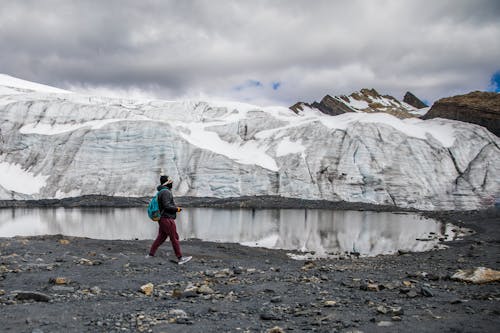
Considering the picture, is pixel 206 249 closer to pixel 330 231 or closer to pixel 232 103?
pixel 330 231

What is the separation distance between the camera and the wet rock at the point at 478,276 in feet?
25.9

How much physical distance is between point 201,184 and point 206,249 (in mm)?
37138

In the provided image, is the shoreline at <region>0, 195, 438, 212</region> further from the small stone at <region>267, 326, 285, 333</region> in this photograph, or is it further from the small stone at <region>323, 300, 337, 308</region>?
the small stone at <region>267, 326, 285, 333</region>

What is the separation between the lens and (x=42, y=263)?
9906 mm

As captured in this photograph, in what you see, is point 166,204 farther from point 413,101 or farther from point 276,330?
point 413,101

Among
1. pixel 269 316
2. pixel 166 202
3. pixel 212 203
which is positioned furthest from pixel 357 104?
pixel 269 316

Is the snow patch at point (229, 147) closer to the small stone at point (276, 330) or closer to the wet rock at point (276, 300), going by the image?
the wet rock at point (276, 300)

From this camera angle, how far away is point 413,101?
11906 cm

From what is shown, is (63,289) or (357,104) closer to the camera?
(63,289)

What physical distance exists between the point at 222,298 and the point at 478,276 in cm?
455

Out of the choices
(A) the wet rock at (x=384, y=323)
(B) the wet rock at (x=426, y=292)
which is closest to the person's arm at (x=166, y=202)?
(B) the wet rock at (x=426, y=292)

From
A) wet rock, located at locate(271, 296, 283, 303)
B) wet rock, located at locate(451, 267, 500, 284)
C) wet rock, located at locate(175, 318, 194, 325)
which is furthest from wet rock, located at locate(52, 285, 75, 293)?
wet rock, located at locate(451, 267, 500, 284)

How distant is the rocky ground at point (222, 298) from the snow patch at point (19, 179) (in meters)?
41.3

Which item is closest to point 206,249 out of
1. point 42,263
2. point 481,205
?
point 42,263
